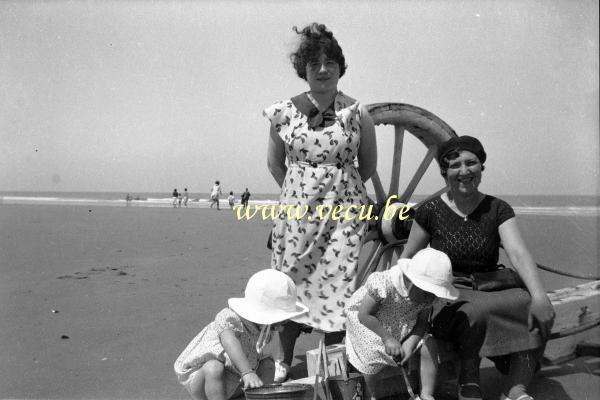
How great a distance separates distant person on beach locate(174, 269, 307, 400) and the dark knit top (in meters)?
0.77

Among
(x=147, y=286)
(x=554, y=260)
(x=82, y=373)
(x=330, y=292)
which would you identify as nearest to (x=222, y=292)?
(x=147, y=286)

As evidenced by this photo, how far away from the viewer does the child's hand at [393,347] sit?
2.30 m

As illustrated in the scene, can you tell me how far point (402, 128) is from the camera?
3.99m

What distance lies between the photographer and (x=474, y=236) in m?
2.62

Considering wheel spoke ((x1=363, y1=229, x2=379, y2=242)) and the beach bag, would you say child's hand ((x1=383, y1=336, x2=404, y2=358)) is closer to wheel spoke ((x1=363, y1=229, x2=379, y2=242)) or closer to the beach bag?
the beach bag

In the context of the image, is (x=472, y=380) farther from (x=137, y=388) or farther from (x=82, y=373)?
(x=82, y=373)

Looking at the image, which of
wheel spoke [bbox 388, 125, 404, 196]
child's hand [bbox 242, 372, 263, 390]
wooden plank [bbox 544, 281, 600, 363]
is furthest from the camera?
wheel spoke [bbox 388, 125, 404, 196]

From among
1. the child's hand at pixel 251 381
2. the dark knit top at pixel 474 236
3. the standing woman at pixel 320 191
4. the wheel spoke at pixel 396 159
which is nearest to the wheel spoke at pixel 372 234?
the wheel spoke at pixel 396 159

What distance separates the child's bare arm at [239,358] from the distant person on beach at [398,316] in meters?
0.49

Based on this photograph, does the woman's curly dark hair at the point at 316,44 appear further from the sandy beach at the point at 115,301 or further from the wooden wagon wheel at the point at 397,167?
the sandy beach at the point at 115,301

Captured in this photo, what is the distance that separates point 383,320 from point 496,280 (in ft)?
1.89

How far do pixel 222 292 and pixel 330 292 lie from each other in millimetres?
3051

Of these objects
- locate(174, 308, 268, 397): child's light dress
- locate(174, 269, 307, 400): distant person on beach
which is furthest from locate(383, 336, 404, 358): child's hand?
locate(174, 308, 268, 397): child's light dress

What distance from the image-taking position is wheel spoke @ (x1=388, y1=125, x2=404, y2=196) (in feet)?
13.1
